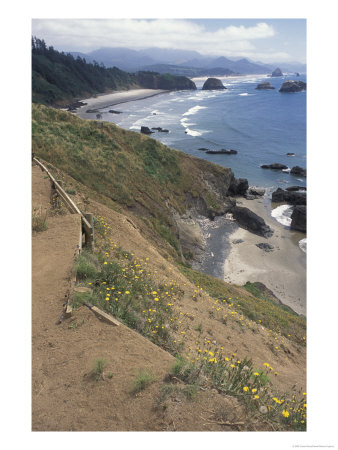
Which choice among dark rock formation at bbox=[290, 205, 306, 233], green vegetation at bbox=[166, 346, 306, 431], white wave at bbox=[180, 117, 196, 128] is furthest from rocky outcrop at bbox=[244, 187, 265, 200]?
white wave at bbox=[180, 117, 196, 128]

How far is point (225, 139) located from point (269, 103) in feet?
212

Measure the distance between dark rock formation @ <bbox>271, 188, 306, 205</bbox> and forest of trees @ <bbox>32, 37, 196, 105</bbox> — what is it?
79272mm

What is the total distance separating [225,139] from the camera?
208 feet

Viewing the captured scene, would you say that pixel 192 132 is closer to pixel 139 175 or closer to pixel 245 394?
pixel 139 175

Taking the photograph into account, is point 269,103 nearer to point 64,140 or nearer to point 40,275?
point 64,140

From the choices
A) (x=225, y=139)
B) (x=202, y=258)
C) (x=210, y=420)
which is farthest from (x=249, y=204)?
(x=210, y=420)

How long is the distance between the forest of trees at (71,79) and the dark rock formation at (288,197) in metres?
79.3

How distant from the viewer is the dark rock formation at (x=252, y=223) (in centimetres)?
2984

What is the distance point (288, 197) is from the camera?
37844mm

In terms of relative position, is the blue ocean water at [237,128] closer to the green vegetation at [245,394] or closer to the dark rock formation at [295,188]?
the dark rock formation at [295,188]

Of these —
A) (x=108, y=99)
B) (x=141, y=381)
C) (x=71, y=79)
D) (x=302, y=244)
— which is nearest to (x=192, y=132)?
(x=302, y=244)

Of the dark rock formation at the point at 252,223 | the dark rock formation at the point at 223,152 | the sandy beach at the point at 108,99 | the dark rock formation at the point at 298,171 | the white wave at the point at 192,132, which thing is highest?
the sandy beach at the point at 108,99

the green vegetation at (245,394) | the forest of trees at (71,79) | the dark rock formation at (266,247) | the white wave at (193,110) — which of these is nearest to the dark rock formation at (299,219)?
the dark rock formation at (266,247)

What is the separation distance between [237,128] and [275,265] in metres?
56.5
